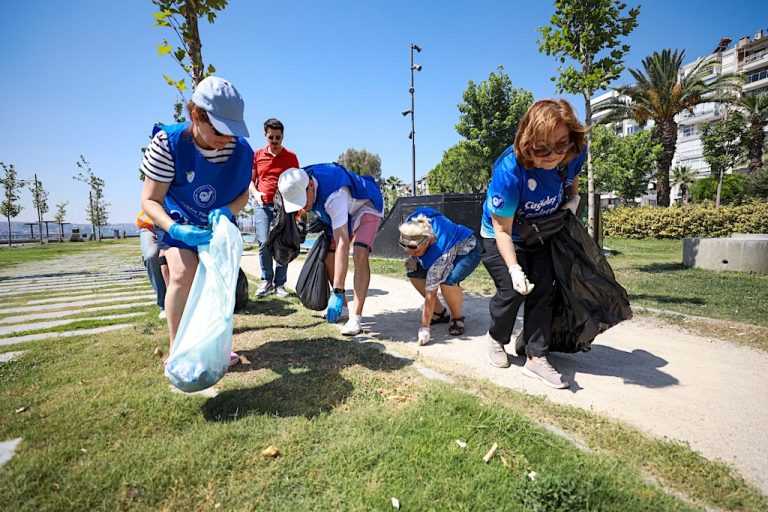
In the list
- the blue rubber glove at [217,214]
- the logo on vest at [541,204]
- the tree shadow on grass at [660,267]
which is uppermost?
the logo on vest at [541,204]

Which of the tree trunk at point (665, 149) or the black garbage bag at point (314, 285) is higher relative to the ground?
the tree trunk at point (665, 149)

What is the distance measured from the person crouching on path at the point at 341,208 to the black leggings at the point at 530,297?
1.36 m

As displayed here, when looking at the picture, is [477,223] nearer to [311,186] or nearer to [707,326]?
[707,326]

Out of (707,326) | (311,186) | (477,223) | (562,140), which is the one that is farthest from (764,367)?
(477,223)

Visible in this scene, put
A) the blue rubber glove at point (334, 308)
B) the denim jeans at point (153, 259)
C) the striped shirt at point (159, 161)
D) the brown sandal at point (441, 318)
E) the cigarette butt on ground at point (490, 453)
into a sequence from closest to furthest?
the cigarette butt on ground at point (490, 453) → the striped shirt at point (159, 161) → the blue rubber glove at point (334, 308) → the denim jeans at point (153, 259) → the brown sandal at point (441, 318)

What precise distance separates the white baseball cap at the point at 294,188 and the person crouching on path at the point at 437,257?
3.11 feet

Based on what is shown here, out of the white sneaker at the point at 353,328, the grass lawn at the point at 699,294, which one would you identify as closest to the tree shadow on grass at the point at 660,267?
the grass lawn at the point at 699,294

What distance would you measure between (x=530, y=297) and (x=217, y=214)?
2246 mm

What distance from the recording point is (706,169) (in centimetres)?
4841

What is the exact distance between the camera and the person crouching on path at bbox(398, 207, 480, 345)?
350 cm

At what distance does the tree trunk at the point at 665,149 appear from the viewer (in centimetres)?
2314

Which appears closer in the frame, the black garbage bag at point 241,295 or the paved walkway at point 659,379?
the paved walkway at point 659,379

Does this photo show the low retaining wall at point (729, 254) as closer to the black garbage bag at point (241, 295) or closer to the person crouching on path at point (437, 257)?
the person crouching on path at point (437, 257)

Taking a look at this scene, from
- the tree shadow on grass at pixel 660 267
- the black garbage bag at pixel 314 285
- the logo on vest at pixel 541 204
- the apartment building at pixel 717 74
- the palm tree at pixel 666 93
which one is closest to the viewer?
the logo on vest at pixel 541 204
